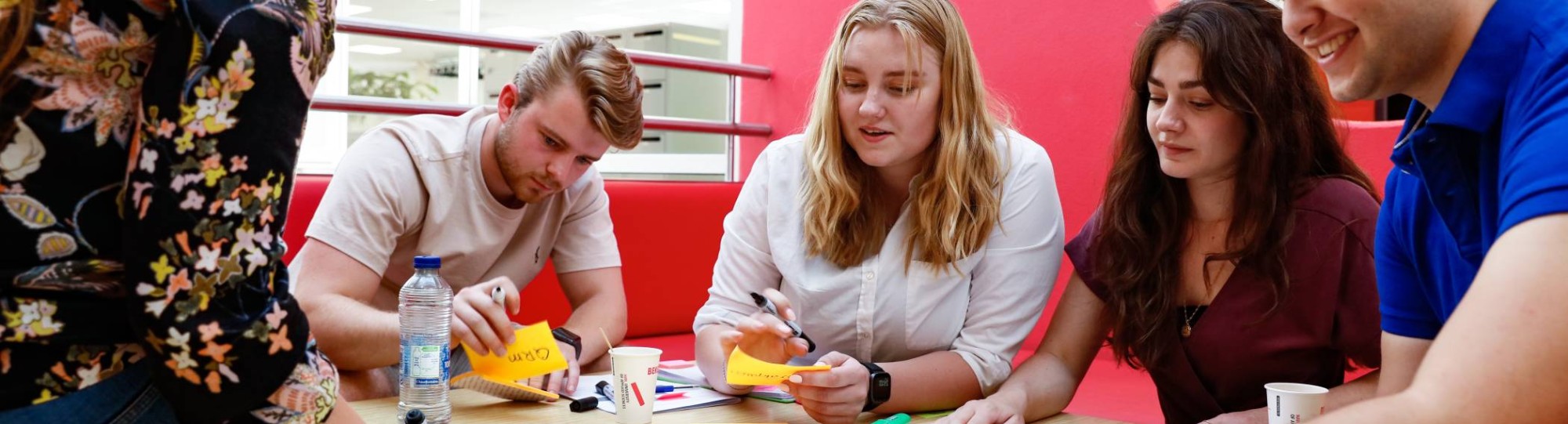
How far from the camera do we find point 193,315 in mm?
804

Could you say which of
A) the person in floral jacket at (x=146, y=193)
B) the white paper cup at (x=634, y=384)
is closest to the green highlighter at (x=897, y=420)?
the white paper cup at (x=634, y=384)

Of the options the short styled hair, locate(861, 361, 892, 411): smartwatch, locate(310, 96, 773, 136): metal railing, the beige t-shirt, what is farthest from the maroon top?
locate(310, 96, 773, 136): metal railing

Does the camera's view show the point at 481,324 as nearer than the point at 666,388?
Yes

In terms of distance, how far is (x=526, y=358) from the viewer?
157 cm

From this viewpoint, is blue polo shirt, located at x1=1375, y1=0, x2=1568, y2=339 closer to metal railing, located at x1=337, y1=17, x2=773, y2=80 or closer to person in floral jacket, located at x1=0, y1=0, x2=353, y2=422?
person in floral jacket, located at x1=0, y1=0, x2=353, y2=422

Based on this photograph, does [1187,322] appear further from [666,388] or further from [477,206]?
[477,206]

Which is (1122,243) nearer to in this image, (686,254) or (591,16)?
(686,254)

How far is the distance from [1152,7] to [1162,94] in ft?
4.22

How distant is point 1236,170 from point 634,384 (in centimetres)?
99

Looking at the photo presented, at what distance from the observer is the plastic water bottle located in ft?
4.80

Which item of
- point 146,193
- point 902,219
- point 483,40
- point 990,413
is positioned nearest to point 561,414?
point 990,413

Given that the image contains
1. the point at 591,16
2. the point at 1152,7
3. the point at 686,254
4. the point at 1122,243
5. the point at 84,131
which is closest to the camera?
the point at 84,131

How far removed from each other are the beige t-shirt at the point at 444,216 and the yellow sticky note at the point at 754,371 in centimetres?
79

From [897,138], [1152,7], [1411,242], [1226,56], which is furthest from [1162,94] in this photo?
[1152,7]
